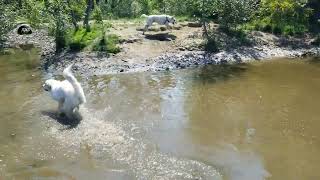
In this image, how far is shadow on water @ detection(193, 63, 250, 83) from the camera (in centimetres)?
1620

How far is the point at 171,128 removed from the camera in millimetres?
11602

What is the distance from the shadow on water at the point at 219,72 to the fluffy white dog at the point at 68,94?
529 centimetres

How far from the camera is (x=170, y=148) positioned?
33.8 ft

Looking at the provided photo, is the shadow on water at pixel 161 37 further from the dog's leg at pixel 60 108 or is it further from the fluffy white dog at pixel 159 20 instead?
the dog's leg at pixel 60 108

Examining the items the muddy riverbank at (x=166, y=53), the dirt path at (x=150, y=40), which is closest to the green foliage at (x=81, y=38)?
the muddy riverbank at (x=166, y=53)

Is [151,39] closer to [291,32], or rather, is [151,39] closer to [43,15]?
[43,15]

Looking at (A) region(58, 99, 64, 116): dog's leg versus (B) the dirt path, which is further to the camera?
(B) the dirt path

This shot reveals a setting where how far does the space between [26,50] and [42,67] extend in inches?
181

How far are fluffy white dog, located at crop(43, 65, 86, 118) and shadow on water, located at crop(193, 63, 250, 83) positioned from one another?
5.29 m

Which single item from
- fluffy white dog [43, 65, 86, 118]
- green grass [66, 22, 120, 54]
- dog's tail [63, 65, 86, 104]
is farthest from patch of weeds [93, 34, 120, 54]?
dog's tail [63, 65, 86, 104]

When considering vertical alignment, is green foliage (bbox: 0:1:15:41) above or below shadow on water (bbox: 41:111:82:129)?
above

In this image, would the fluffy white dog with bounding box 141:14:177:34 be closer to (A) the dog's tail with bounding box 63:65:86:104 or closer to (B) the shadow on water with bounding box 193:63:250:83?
(B) the shadow on water with bounding box 193:63:250:83

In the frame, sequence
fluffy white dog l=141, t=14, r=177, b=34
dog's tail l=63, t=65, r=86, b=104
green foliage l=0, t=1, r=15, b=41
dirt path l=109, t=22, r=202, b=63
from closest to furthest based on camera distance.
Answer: dog's tail l=63, t=65, r=86, b=104 < dirt path l=109, t=22, r=202, b=63 < green foliage l=0, t=1, r=15, b=41 < fluffy white dog l=141, t=14, r=177, b=34

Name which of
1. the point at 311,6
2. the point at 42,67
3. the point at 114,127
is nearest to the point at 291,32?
the point at 311,6
